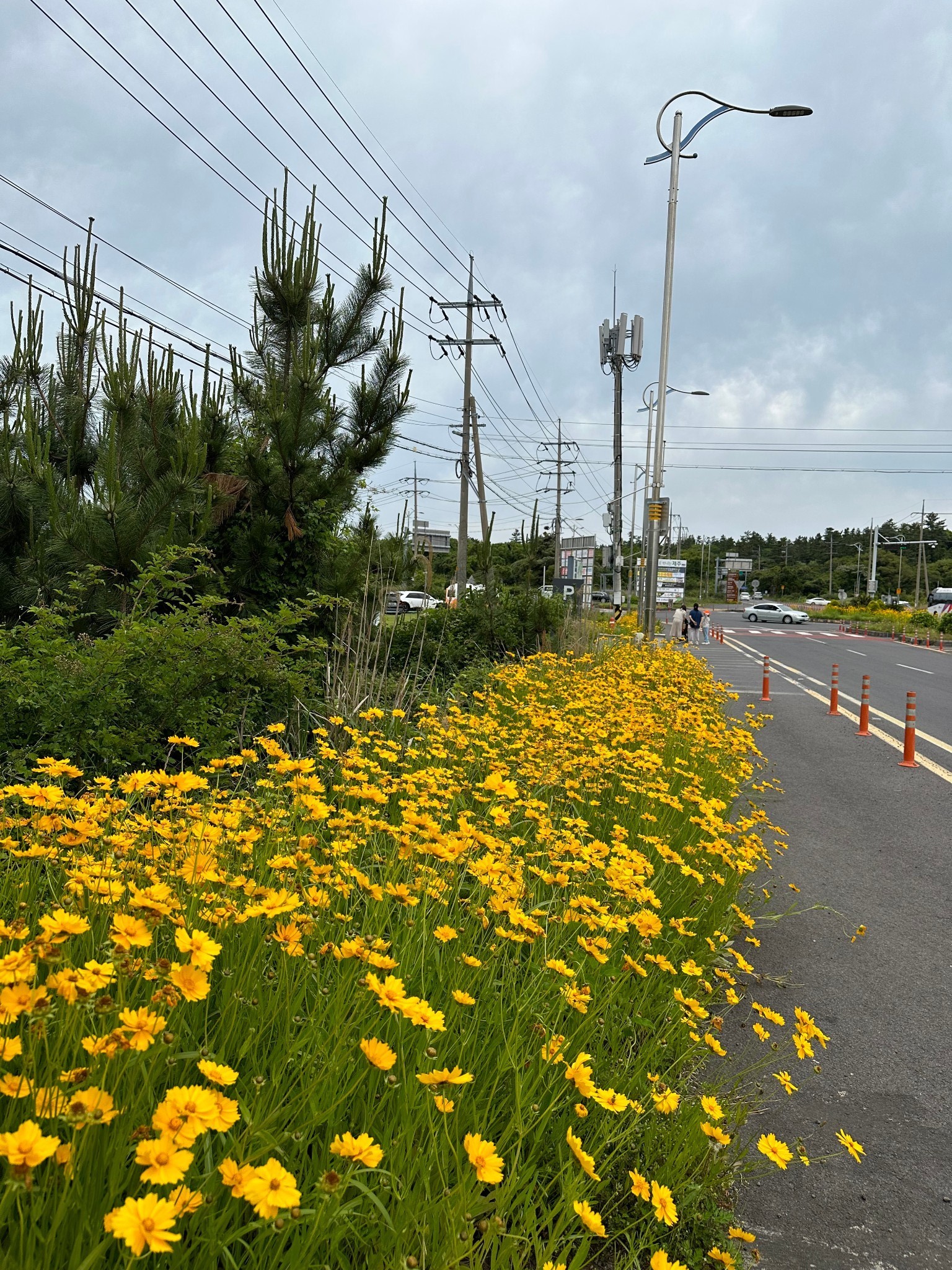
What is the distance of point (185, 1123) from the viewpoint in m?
1.25

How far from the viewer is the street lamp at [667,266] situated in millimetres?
15086

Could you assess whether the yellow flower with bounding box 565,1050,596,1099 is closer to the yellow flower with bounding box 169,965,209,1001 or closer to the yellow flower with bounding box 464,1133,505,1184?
the yellow flower with bounding box 464,1133,505,1184

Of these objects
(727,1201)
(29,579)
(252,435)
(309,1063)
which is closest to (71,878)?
(309,1063)

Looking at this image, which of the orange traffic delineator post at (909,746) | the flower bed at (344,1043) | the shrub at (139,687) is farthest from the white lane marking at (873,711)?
the flower bed at (344,1043)

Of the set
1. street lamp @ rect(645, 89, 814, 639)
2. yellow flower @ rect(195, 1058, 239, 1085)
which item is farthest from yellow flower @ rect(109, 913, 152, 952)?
street lamp @ rect(645, 89, 814, 639)

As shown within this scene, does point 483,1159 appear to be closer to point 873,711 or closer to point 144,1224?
point 144,1224

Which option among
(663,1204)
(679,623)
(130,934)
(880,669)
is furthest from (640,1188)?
Answer: (679,623)

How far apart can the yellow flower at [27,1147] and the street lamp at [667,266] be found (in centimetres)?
1661

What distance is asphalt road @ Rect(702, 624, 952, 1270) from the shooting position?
7.92 feet

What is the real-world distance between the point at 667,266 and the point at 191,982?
18024 mm

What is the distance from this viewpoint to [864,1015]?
372 cm

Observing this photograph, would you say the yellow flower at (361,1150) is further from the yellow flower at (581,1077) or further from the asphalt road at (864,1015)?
the asphalt road at (864,1015)

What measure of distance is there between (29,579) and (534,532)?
11.0m

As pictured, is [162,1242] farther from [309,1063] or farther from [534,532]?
[534,532]
